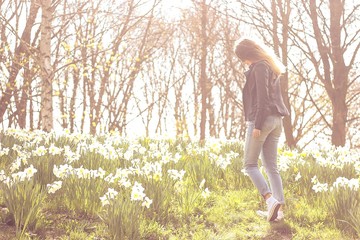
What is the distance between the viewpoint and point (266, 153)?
493 centimetres

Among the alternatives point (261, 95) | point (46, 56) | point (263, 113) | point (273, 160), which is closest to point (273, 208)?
point (273, 160)

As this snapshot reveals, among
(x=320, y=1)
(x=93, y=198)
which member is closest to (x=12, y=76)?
(x=320, y=1)

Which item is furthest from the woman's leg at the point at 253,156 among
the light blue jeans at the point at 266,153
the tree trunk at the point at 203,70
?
the tree trunk at the point at 203,70

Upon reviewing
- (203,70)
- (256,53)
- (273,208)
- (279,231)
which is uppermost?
(203,70)

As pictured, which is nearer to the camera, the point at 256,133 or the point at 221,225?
the point at 256,133

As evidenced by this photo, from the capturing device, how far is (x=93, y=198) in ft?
14.9

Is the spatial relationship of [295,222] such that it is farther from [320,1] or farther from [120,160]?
[320,1]

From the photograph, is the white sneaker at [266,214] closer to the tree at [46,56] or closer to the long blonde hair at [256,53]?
the long blonde hair at [256,53]

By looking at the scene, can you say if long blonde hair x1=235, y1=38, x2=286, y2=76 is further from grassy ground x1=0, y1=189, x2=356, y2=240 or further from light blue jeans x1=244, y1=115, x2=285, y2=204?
grassy ground x1=0, y1=189, x2=356, y2=240

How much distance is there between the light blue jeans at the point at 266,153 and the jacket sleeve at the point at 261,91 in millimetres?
134

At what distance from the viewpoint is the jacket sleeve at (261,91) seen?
15.1ft

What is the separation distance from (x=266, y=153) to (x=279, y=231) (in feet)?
2.72

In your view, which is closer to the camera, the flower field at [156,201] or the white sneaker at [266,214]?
the flower field at [156,201]

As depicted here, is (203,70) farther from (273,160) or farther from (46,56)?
(273,160)
